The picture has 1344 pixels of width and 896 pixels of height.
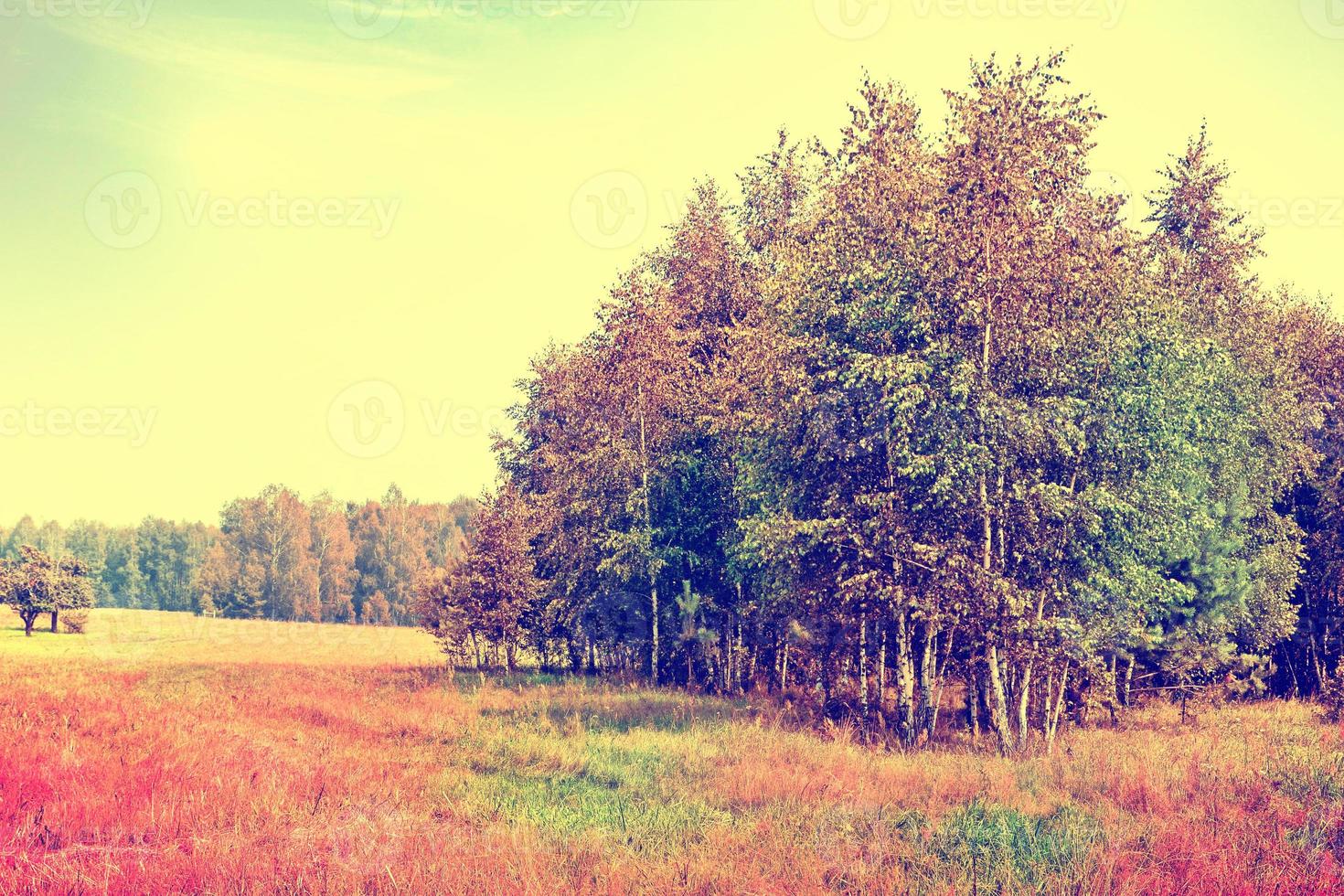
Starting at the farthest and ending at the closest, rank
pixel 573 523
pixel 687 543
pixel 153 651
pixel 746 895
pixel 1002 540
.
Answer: pixel 153 651 < pixel 573 523 < pixel 687 543 < pixel 1002 540 < pixel 746 895

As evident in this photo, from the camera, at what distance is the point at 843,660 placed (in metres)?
25.6

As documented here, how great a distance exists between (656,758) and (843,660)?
32.1ft

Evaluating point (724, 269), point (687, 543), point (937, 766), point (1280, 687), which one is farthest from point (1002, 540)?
point (1280, 687)

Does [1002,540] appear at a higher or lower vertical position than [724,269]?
lower

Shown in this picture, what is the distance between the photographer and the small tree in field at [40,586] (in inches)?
2729

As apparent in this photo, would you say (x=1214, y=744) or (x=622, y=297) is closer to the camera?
(x=1214, y=744)

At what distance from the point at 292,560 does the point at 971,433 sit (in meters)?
122

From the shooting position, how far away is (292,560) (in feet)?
409

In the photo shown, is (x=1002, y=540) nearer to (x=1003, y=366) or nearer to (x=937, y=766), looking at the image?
(x=1003, y=366)

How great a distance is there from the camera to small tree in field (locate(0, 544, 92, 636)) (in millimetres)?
69312

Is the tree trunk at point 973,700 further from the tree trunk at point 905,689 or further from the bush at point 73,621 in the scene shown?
the bush at point 73,621

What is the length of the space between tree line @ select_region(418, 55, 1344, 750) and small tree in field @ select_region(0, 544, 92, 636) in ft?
191

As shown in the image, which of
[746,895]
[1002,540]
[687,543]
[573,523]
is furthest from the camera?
[573,523]

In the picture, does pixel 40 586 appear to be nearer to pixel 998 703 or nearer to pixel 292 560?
pixel 292 560
